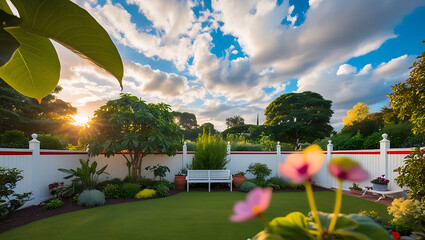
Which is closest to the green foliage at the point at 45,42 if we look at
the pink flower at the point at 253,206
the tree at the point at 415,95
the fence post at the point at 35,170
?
the pink flower at the point at 253,206

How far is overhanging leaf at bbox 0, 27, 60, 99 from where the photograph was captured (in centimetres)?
48

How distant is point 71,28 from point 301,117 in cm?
2125

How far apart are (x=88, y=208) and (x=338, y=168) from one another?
19.1ft

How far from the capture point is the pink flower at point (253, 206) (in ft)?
0.76

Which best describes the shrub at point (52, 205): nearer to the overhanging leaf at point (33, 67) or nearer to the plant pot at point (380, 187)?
the overhanging leaf at point (33, 67)

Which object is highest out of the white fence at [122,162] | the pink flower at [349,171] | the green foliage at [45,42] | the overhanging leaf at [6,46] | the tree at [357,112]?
the tree at [357,112]

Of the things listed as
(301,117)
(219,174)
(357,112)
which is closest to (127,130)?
(219,174)

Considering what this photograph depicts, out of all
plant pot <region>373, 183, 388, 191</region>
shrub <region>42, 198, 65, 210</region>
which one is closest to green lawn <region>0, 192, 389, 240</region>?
plant pot <region>373, 183, 388, 191</region>

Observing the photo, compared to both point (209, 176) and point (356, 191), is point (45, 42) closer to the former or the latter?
point (209, 176)

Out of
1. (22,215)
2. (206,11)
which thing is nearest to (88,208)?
(22,215)

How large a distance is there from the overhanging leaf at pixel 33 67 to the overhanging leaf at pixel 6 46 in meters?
0.15

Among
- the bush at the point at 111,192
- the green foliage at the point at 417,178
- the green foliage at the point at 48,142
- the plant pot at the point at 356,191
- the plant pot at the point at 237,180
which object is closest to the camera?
the green foliage at the point at 417,178

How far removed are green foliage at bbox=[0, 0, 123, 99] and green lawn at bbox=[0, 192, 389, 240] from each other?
3.15m

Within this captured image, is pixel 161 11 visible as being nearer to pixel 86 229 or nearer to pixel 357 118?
pixel 86 229
